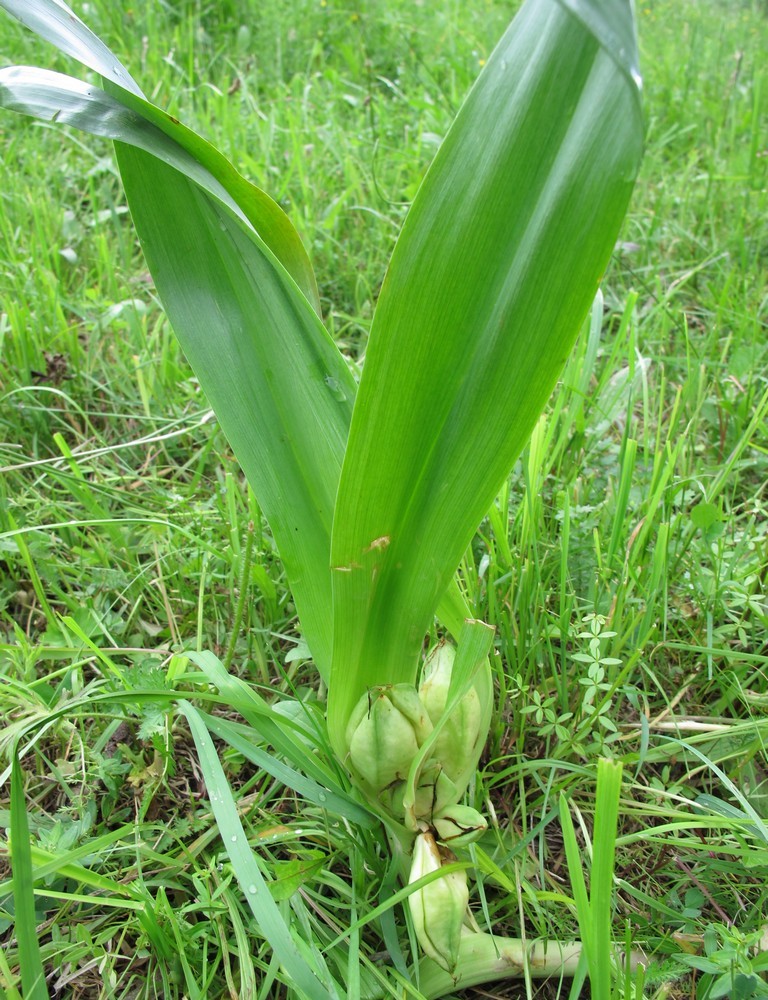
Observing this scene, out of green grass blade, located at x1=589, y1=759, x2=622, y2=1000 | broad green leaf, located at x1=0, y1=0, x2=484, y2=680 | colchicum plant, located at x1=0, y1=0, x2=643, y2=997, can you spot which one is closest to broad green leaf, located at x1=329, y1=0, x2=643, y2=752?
colchicum plant, located at x1=0, y1=0, x2=643, y2=997

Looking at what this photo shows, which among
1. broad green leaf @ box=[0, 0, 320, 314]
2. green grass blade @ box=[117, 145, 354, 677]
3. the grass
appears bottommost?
the grass

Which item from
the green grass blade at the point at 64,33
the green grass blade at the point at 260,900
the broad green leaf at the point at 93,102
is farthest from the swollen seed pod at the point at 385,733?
the green grass blade at the point at 64,33

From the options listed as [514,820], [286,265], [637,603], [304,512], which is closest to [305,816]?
[514,820]

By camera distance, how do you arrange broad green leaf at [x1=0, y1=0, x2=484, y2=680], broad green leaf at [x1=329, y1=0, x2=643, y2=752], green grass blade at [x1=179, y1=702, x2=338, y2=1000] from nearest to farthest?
1. broad green leaf at [x1=329, y1=0, x2=643, y2=752]
2. green grass blade at [x1=179, y1=702, x2=338, y2=1000]
3. broad green leaf at [x1=0, y1=0, x2=484, y2=680]

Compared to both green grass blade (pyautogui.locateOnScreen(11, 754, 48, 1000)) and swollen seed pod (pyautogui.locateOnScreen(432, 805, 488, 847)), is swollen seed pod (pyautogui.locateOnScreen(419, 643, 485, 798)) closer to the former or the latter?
swollen seed pod (pyautogui.locateOnScreen(432, 805, 488, 847))

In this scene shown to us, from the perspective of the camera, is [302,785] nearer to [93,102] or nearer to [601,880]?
[601,880]
